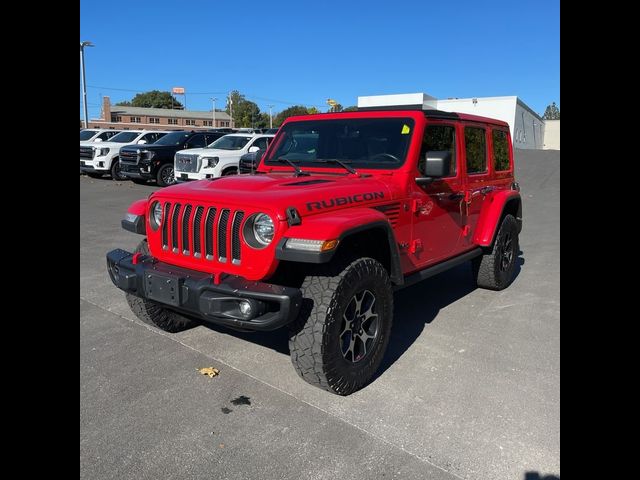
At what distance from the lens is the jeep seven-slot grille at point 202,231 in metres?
3.22

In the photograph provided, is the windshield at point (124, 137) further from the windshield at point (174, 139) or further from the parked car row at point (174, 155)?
the windshield at point (174, 139)

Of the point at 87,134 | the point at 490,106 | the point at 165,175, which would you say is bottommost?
the point at 165,175

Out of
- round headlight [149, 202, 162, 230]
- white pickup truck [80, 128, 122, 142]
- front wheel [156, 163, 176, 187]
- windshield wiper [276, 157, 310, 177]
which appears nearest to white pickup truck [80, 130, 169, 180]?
white pickup truck [80, 128, 122, 142]

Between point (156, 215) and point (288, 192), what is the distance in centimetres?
112

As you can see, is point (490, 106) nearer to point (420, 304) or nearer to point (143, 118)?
point (420, 304)

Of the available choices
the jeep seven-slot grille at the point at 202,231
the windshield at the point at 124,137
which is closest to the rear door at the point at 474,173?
the jeep seven-slot grille at the point at 202,231

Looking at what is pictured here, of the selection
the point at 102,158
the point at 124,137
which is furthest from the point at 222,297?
the point at 124,137

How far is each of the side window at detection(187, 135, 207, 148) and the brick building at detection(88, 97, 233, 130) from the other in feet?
228

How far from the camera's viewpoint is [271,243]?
10.1 feet

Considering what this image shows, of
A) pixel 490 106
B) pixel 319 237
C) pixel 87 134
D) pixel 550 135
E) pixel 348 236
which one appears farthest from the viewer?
pixel 550 135

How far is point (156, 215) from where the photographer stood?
3.79 metres

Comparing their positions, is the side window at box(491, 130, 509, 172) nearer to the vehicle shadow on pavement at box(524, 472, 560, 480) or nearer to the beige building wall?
the vehicle shadow on pavement at box(524, 472, 560, 480)
